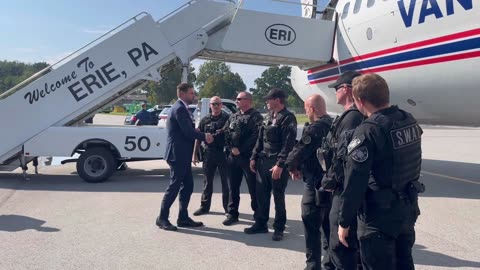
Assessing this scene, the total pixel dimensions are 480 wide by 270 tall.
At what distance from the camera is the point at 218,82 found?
93062 mm

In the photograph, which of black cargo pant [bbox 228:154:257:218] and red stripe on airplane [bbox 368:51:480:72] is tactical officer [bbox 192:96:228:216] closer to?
black cargo pant [bbox 228:154:257:218]

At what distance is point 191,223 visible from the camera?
5.75 metres

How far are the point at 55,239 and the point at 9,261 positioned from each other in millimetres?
763

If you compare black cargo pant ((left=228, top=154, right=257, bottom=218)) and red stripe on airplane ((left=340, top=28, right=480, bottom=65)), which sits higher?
red stripe on airplane ((left=340, top=28, right=480, bottom=65))

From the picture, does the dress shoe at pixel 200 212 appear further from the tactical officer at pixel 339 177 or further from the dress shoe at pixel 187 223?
the tactical officer at pixel 339 177

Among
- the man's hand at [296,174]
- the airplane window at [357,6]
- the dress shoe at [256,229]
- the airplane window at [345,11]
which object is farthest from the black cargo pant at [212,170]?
the airplane window at [345,11]

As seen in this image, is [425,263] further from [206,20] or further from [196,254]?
[206,20]

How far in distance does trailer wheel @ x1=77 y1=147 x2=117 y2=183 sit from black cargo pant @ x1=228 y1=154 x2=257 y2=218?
12.3 feet

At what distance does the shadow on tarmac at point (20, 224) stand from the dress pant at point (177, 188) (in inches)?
57.2

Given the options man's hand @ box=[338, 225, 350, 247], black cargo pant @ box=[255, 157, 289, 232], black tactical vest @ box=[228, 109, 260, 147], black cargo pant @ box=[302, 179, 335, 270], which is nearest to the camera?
man's hand @ box=[338, 225, 350, 247]

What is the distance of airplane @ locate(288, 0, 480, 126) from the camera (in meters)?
6.60

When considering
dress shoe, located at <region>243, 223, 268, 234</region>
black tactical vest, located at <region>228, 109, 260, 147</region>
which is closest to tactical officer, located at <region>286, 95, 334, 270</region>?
dress shoe, located at <region>243, 223, 268, 234</region>

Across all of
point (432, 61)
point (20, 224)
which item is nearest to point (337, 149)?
point (20, 224)

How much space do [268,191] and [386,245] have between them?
2703 mm
